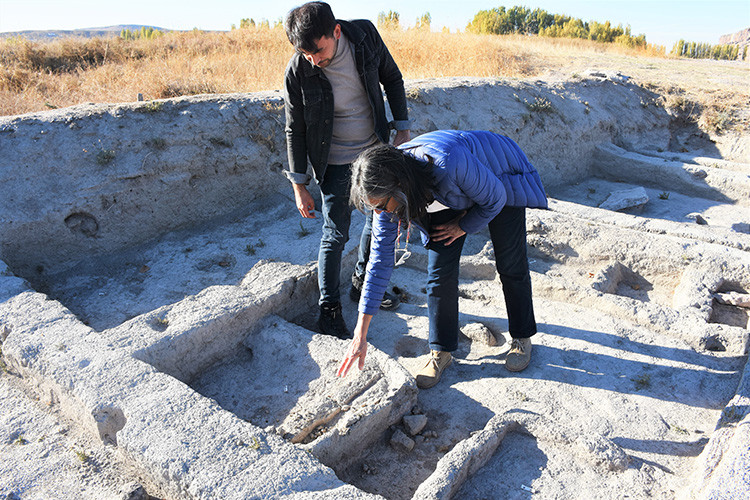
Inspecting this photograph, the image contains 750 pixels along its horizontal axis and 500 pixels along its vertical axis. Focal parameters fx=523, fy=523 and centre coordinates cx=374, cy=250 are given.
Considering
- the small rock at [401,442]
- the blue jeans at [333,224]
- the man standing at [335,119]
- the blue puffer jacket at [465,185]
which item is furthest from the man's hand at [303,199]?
the small rock at [401,442]

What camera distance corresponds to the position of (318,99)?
10.1 ft

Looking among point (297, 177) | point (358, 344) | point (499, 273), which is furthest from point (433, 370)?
point (297, 177)

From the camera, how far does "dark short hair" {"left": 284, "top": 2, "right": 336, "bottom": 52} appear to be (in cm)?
269

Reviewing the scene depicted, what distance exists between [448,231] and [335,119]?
3.67 feet

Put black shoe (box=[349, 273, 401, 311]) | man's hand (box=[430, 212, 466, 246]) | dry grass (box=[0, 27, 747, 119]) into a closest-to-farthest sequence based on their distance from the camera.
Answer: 1. man's hand (box=[430, 212, 466, 246])
2. black shoe (box=[349, 273, 401, 311])
3. dry grass (box=[0, 27, 747, 119])

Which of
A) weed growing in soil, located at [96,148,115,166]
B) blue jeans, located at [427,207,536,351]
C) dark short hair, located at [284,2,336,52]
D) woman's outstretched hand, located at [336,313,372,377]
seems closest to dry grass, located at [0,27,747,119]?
weed growing in soil, located at [96,148,115,166]

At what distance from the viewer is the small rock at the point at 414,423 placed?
9.14ft

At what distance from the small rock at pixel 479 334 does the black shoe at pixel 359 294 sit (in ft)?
1.84

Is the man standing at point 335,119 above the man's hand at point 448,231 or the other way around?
above

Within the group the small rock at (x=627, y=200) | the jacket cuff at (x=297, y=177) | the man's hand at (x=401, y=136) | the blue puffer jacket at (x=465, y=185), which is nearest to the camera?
the blue puffer jacket at (x=465, y=185)

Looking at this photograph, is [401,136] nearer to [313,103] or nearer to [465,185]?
[313,103]

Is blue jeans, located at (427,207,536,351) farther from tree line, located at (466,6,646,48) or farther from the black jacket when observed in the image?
tree line, located at (466,6,646,48)

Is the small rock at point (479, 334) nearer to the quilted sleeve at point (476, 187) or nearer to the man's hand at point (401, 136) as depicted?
the quilted sleeve at point (476, 187)

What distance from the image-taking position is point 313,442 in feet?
8.09
